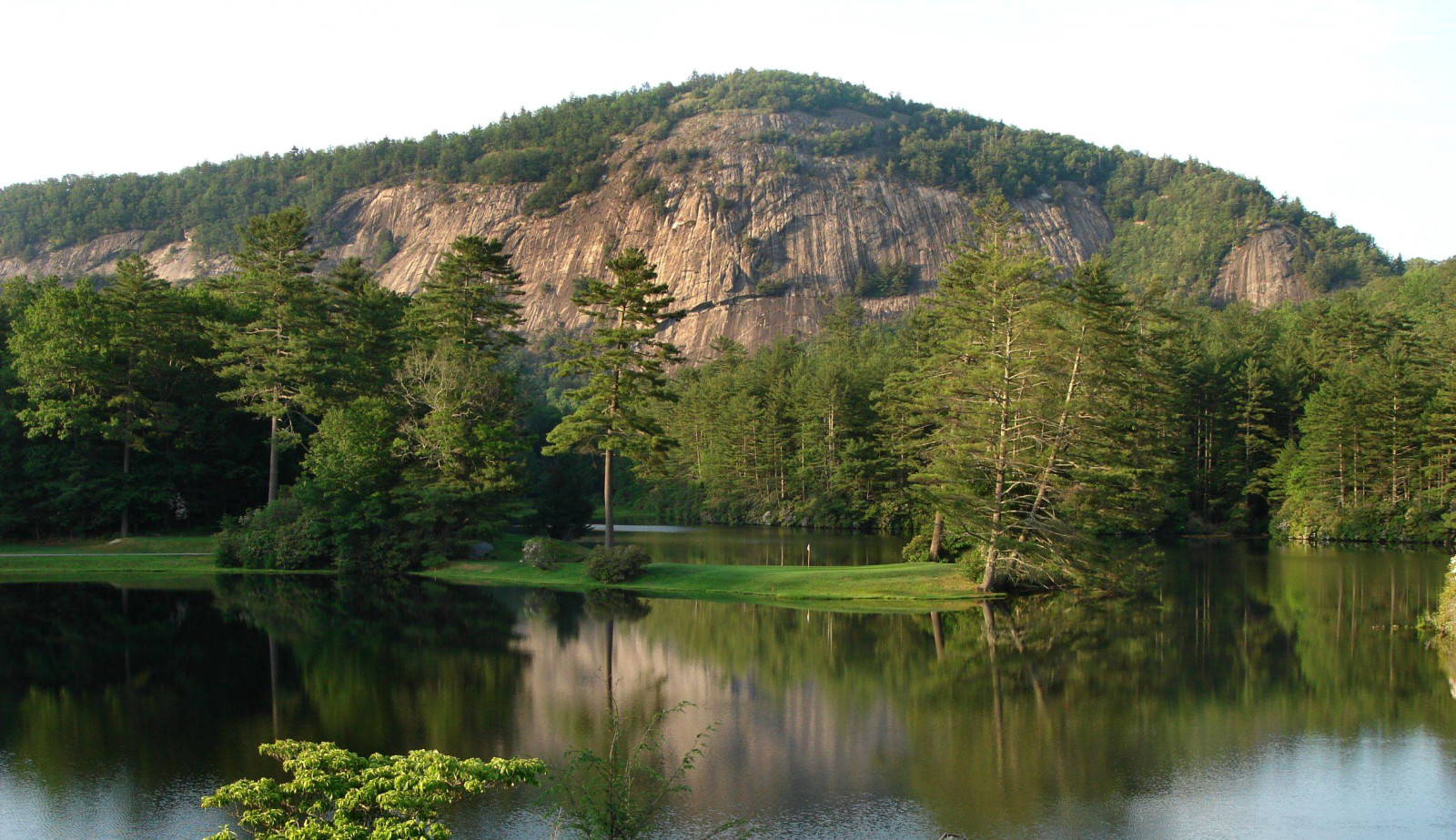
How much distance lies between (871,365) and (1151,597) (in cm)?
4726

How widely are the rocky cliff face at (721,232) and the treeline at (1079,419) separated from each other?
138ft

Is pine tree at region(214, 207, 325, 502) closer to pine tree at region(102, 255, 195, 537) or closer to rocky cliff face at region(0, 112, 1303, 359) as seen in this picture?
pine tree at region(102, 255, 195, 537)

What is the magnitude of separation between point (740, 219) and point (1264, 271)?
73.6 m

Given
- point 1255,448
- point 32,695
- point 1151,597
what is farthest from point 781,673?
point 1255,448

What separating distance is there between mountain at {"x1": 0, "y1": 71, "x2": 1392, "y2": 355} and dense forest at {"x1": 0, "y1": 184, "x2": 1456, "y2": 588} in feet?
276

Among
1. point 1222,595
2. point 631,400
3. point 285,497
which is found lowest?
point 1222,595

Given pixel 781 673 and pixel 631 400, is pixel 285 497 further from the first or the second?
pixel 781 673

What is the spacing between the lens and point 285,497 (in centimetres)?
4722

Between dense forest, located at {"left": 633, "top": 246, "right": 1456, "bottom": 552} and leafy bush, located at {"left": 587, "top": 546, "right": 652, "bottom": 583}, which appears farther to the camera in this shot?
leafy bush, located at {"left": 587, "top": 546, "right": 652, "bottom": 583}

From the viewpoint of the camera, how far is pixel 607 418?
135 feet

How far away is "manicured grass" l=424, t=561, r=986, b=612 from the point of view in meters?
34.5

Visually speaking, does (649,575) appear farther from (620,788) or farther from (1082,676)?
(620,788)

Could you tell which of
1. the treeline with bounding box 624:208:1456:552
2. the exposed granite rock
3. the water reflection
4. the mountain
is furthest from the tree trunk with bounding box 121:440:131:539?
the mountain

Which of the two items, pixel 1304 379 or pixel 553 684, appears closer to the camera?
pixel 553 684
